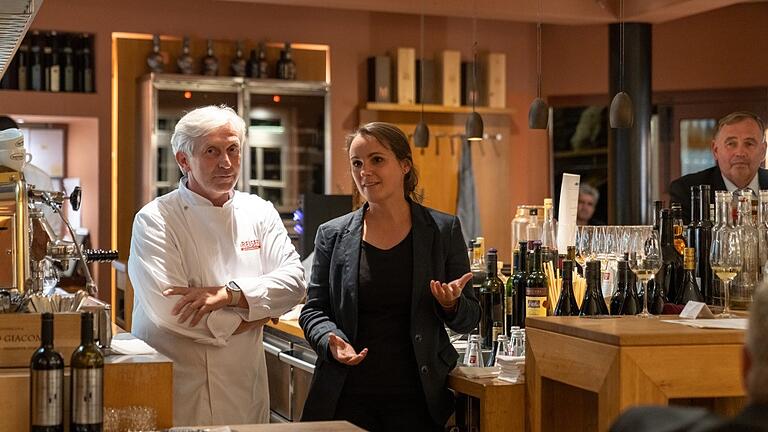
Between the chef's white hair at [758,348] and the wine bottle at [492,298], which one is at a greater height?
the chef's white hair at [758,348]

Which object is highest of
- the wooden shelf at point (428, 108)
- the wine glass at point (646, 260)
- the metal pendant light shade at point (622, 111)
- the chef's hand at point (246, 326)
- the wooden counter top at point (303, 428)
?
the wooden shelf at point (428, 108)

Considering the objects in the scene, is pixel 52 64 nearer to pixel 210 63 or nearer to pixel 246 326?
pixel 210 63

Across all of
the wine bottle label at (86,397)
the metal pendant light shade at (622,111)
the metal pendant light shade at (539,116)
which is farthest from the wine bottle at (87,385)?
the metal pendant light shade at (539,116)

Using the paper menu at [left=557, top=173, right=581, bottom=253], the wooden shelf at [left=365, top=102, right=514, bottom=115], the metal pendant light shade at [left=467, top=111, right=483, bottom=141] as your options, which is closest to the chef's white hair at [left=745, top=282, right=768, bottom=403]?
the paper menu at [left=557, top=173, right=581, bottom=253]

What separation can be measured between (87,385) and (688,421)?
1486mm

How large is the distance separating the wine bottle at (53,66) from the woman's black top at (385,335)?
527 centimetres

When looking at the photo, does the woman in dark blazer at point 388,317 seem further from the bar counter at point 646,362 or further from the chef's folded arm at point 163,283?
the bar counter at point 646,362

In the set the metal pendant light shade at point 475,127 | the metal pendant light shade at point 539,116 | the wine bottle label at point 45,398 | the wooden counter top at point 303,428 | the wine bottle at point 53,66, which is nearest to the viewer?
the wine bottle label at point 45,398

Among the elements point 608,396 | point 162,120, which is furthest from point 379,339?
point 162,120

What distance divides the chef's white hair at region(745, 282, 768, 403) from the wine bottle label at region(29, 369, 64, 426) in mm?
1566

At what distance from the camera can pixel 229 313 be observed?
10.9 ft

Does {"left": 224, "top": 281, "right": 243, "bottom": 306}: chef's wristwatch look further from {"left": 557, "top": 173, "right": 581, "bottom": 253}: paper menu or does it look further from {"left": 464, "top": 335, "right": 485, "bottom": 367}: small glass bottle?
{"left": 557, "top": 173, "right": 581, "bottom": 253}: paper menu

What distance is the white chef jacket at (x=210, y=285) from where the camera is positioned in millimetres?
3312

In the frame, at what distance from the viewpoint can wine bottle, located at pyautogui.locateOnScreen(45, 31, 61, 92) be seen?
7.97m
